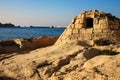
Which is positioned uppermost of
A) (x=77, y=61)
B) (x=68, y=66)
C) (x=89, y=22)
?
(x=89, y=22)

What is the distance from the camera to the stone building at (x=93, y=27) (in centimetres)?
1853

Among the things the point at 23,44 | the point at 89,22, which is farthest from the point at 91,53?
the point at 23,44

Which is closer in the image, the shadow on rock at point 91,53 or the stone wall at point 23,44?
the shadow on rock at point 91,53

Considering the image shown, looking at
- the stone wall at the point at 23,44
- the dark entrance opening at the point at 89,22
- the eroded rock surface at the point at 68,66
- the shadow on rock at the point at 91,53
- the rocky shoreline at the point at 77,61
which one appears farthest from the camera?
the stone wall at the point at 23,44

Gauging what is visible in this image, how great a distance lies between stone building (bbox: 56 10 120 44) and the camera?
18.5 m

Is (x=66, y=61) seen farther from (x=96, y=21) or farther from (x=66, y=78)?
(x=96, y=21)

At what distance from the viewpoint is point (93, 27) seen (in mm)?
19469

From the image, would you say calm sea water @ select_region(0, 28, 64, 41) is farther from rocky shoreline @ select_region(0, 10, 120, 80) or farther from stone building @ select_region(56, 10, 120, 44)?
rocky shoreline @ select_region(0, 10, 120, 80)

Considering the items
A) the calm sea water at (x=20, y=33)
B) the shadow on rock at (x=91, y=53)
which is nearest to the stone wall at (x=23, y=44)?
the shadow on rock at (x=91, y=53)

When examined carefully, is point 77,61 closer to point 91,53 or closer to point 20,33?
point 91,53

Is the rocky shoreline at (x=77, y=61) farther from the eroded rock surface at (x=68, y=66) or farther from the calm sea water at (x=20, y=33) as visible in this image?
the calm sea water at (x=20, y=33)

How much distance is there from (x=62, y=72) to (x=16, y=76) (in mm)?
2540

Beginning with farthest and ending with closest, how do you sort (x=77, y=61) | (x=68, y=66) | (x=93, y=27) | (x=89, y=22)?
(x=89, y=22) < (x=93, y=27) < (x=77, y=61) < (x=68, y=66)

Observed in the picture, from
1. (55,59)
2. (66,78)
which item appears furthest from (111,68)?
(55,59)
